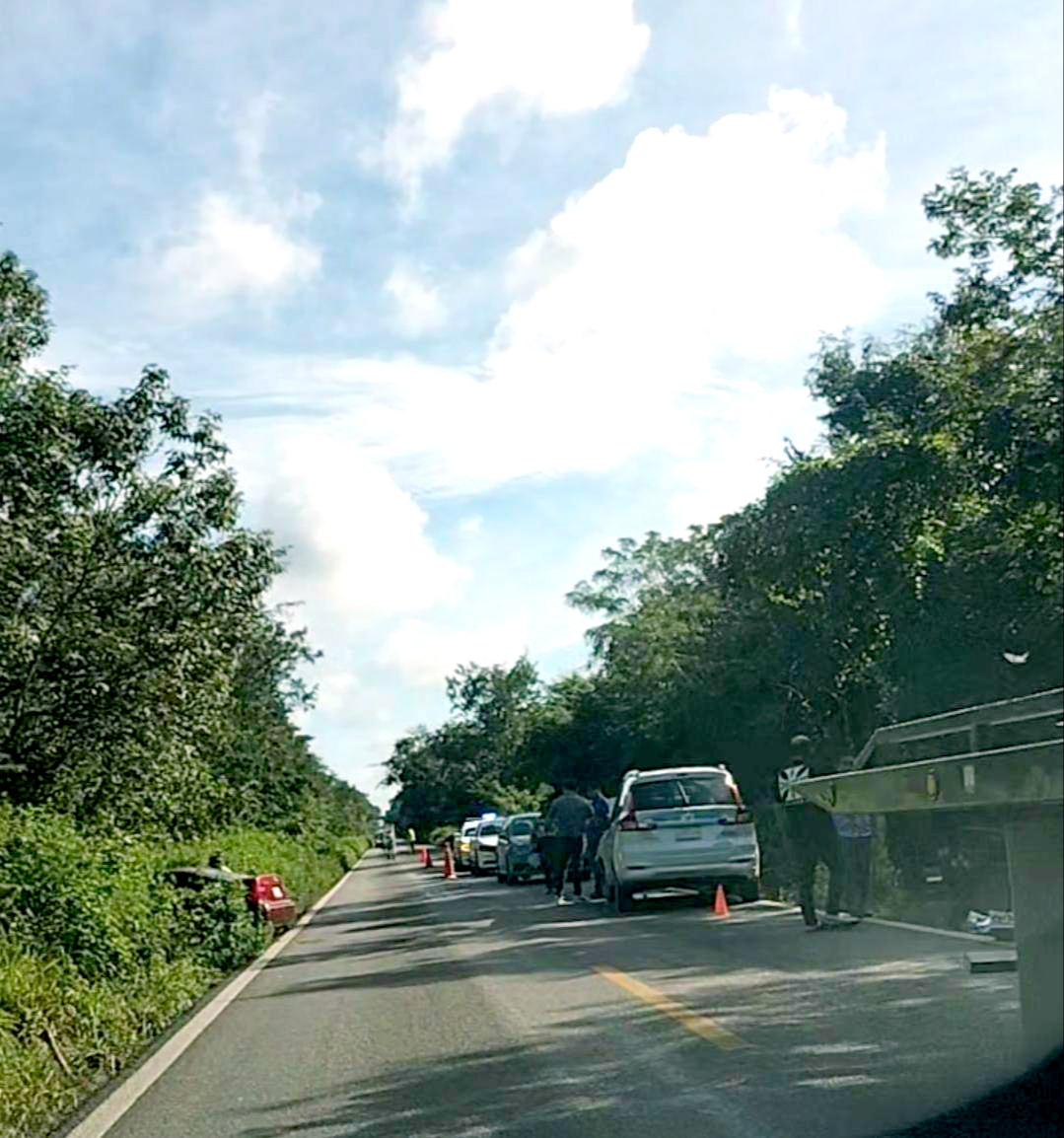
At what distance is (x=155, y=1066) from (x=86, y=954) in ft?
11.4

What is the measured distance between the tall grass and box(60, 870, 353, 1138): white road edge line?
218 millimetres

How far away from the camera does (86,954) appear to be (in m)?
14.6

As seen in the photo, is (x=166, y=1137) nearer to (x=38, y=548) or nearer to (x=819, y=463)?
(x=38, y=548)

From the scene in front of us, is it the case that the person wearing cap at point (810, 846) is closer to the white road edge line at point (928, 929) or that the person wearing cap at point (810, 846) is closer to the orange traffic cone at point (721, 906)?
the white road edge line at point (928, 929)

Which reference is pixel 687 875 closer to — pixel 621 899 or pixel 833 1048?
pixel 621 899

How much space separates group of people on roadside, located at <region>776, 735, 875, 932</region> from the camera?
1639cm

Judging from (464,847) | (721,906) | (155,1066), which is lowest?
(155,1066)

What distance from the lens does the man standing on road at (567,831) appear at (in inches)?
1022

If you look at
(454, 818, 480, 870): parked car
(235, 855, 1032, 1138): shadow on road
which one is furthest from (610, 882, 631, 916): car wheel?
(454, 818, 480, 870): parked car

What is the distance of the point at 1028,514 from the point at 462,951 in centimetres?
744

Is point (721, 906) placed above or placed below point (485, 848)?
below

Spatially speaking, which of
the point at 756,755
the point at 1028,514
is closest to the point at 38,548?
the point at 1028,514

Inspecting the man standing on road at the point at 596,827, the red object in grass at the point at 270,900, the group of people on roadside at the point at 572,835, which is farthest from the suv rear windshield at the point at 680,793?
the red object in grass at the point at 270,900

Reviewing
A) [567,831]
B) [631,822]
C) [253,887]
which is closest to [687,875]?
[631,822]
